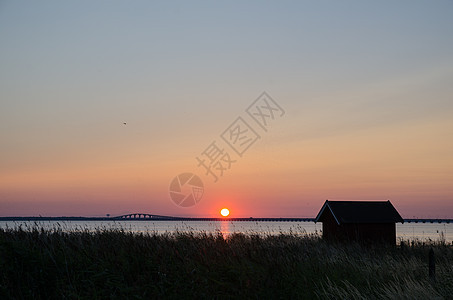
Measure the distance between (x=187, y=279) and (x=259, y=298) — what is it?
1.93 metres

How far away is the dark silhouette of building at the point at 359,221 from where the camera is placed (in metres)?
32.6

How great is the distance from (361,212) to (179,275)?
2500 centimetres

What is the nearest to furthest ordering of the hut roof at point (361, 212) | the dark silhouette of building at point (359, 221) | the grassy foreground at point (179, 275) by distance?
1. the grassy foreground at point (179, 275)
2. the dark silhouette of building at point (359, 221)
3. the hut roof at point (361, 212)

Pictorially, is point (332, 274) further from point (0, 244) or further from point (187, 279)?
point (0, 244)

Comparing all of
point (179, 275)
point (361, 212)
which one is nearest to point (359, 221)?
point (361, 212)

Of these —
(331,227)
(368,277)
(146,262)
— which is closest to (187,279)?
(146,262)

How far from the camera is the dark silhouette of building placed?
3259cm

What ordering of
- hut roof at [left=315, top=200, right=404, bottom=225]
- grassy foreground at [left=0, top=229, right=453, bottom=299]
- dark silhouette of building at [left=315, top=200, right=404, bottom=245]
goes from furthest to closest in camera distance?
1. hut roof at [left=315, top=200, right=404, bottom=225]
2. dark silhouette of building at [left=315, top=200, right=404, bottom=245]
3. grassy foreground at [left=0, top=229, right=453, bottom=299]

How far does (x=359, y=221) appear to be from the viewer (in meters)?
32.7

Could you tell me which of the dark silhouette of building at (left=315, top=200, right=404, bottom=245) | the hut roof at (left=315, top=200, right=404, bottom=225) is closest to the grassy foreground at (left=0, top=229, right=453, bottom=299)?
the dark silhouette of building at (left=315, top=200, right=404, bottom=245)

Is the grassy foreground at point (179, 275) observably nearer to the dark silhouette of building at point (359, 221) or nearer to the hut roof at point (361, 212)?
the dark silhouette of building at point (359, 221)

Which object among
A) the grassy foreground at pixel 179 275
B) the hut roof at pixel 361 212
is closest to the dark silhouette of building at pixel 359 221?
the hut roof at pixel 361 212

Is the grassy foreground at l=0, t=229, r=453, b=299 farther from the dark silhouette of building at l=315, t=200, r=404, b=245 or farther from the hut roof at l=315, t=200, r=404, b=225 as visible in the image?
the hut roof at l=315, t=200, r=404, b=225

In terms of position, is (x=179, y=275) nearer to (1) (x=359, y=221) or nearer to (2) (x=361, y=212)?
(1) (x=359, y=221)
